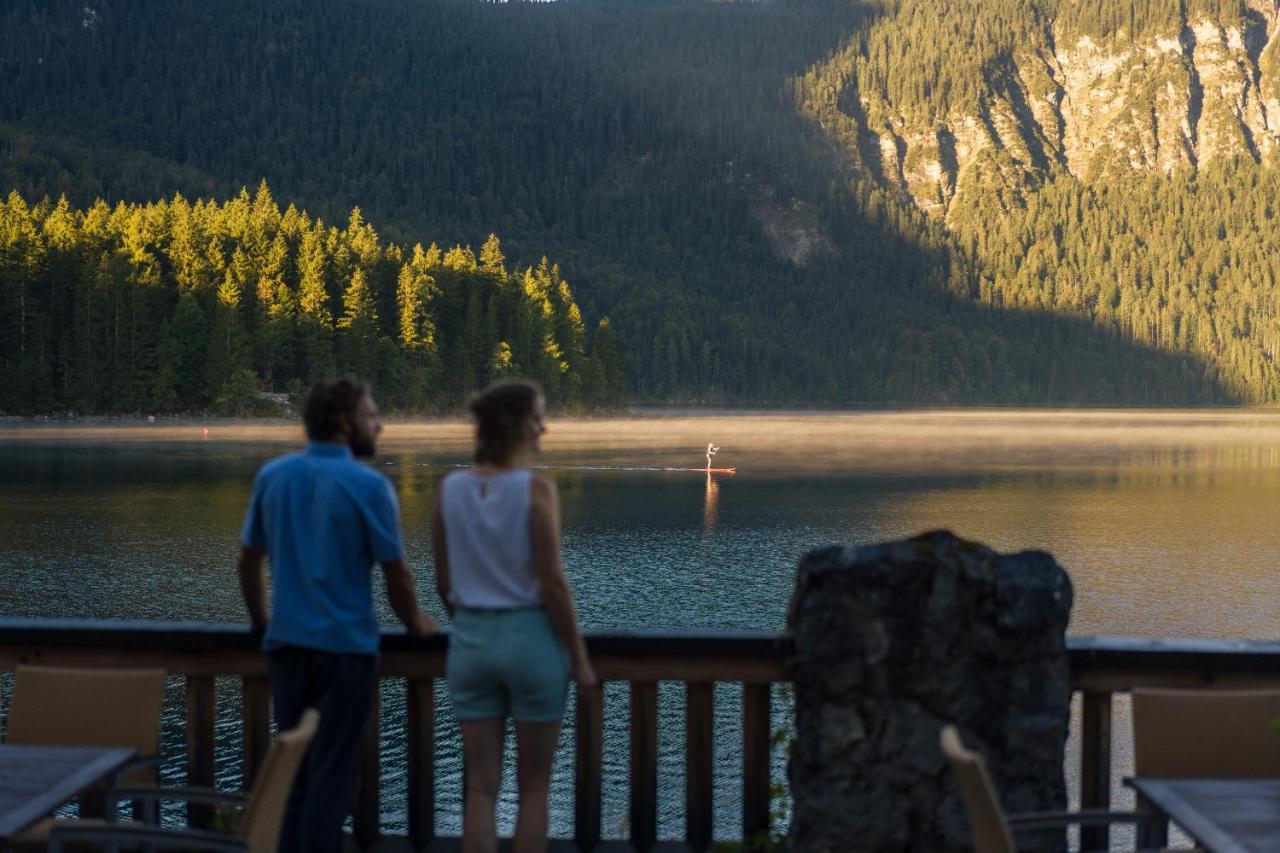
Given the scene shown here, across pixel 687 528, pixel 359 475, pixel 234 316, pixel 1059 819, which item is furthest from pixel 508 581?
pixel 234 316

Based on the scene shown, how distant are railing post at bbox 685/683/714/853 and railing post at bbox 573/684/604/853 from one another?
354 millimetres

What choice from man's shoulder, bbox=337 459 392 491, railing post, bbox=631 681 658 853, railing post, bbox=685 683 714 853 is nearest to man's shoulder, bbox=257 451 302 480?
man's shoulder, bbox=337 459 392 491

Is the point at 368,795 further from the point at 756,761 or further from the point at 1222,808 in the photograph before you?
the point at 1222,808

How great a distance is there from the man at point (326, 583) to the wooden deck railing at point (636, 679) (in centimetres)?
49

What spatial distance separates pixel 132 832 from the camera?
4.39 m

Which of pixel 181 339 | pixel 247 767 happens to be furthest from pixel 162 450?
pixel 247 767

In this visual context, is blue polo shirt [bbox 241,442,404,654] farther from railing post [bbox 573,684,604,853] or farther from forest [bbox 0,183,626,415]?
forest [bbox 0,183,626,415]

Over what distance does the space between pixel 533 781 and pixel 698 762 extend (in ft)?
3.23

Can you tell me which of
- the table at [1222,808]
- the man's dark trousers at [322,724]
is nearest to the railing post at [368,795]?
the man's dark trousers at [322,724]

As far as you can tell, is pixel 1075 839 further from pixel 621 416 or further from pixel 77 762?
pixel 621 416

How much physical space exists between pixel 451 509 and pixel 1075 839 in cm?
1237

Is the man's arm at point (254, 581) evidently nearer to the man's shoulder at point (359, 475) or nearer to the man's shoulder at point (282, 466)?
the man's shoulder at point (282, 466)

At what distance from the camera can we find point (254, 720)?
5961mm

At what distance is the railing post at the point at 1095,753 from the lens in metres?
5.64
